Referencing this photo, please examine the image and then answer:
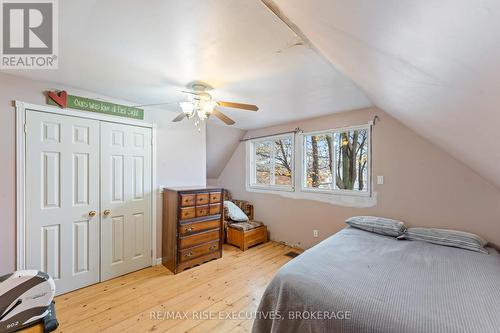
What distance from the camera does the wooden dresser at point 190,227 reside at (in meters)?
2.81

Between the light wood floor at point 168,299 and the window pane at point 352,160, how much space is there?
168 centimetres

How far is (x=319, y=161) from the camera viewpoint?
3.53 meters

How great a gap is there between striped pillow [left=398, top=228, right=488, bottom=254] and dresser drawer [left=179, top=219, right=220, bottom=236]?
2.42 m

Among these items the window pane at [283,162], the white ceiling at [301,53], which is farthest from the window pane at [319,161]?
the white ceiling at [301,53]

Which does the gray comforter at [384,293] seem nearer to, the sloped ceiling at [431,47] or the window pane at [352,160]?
the sloped ceiling at [431,47]

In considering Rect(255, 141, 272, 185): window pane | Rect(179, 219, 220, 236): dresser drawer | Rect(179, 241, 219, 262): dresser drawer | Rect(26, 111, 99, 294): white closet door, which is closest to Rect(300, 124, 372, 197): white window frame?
Rect(255, 141, 272, 185): window pane

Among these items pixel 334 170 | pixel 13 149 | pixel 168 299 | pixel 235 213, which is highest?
pixel 13 149

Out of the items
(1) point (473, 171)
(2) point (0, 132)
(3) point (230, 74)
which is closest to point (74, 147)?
(2) point (0, 132)

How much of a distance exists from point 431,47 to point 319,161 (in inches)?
116

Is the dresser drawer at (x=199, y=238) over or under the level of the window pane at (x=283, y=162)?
under

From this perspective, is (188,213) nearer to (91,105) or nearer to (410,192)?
(91,105)

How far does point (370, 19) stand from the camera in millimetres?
726

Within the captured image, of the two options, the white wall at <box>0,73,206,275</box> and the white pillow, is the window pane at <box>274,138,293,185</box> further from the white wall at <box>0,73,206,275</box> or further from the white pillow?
the white wall at <box>0,73,206,275</box>

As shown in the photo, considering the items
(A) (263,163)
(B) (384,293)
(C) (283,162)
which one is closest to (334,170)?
(C) (283,162)
